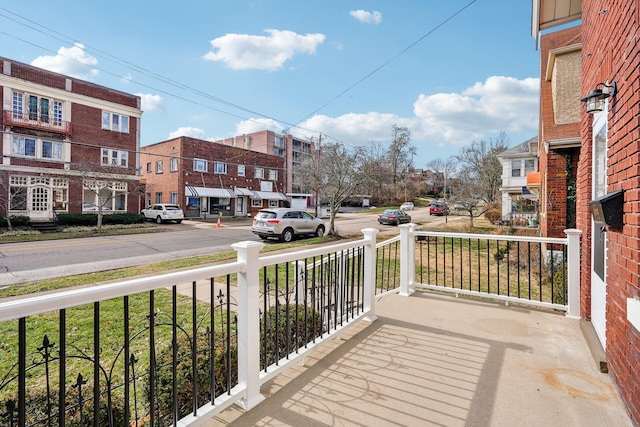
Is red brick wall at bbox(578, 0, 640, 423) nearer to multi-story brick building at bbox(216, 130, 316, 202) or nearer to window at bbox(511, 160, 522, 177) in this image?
window at bbox(511, 160, 522, 177)

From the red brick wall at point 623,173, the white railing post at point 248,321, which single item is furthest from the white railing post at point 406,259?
the white railing post at point 248,321

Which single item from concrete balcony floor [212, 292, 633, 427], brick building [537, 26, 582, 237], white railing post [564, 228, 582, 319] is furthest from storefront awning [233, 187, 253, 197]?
white railing post [564, 228, 582, 319]

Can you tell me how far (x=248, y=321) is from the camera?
7.69 feet

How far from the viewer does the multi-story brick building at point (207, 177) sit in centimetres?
2898

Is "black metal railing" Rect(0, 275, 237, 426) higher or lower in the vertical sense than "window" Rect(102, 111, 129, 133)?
lower

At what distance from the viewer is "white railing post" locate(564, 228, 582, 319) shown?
4.23 meters

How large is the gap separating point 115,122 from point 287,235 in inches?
718

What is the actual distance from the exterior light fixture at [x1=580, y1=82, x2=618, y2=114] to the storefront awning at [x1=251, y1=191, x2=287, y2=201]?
106ft

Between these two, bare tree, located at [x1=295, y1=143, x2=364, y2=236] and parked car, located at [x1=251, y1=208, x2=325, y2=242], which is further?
bare tree, located at [x1=295, y1=143, x2=364, y2=236]

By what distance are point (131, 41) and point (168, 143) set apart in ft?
66.8

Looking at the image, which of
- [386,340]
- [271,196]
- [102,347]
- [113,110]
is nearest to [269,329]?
[386,340]

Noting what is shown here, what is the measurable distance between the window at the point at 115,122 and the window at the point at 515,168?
102 feet

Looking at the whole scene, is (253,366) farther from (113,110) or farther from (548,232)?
(113,110)

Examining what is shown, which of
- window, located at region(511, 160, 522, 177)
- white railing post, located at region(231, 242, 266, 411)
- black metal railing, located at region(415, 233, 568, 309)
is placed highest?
window, located at region(511, 160, 522, 177)
